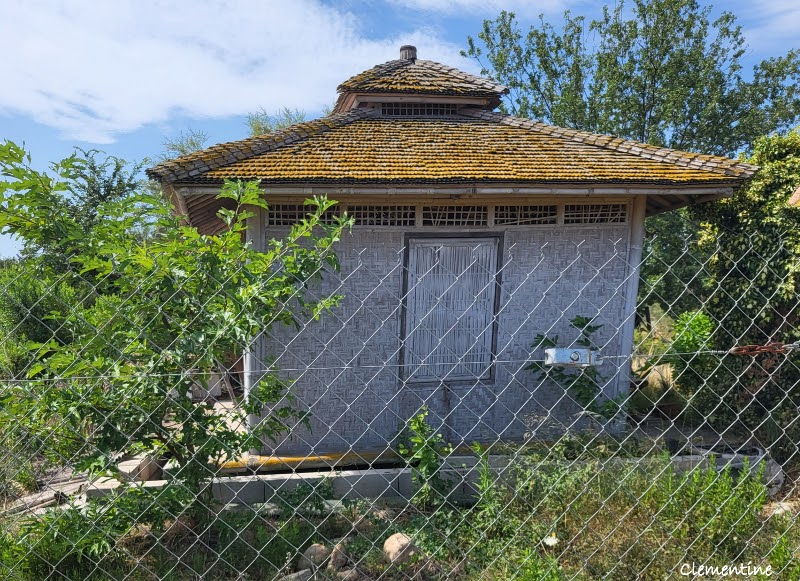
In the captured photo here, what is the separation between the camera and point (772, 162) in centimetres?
620

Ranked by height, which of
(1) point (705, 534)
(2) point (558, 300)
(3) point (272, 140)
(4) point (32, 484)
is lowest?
(4) point (32, 484)

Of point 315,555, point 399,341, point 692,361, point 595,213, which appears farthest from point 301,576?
point 692,361

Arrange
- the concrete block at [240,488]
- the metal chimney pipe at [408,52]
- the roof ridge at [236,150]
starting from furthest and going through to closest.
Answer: the metal chimney pipe at [408,52] < the roof ridge at [236,150] < the concrete block at [240,488]

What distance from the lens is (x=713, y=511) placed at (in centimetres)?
345

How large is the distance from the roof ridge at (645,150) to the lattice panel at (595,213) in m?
0.86

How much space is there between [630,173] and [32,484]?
6438 millimetres

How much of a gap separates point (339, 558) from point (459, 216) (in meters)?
3.58

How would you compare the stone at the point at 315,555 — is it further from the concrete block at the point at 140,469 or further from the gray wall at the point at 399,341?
the gray wall at the point at 399,341

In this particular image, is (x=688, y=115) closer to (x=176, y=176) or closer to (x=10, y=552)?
(x=176, y=176)

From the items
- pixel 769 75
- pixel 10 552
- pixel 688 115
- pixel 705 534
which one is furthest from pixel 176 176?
pixel 769 75

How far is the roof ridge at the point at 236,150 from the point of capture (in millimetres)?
5238

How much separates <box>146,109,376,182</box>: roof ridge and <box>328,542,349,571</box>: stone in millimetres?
3525

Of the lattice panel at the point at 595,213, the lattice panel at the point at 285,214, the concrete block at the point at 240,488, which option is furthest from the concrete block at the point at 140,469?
the lattice panel at the point at 595,213

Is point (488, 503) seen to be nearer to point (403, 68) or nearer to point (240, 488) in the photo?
point (240, 488)
